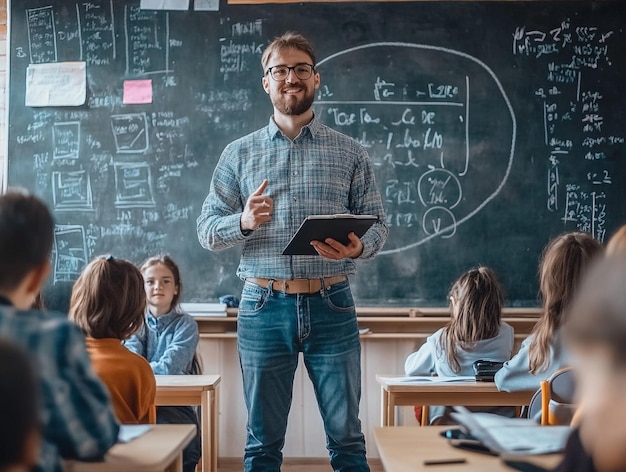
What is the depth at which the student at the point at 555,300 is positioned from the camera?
2.92 metres

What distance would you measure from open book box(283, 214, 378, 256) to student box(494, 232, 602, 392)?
2.41 ft

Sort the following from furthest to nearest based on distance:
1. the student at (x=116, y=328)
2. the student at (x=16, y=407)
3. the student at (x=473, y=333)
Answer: the student at (x=473, y=333)
the student at (x=116, y=328)
the student at (x=16, y=407)

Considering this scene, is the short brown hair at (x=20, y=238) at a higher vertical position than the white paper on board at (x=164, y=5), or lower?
lower

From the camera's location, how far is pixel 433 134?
4.70 metres

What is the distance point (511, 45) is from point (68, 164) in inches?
104

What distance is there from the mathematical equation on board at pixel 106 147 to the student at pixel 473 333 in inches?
70.6

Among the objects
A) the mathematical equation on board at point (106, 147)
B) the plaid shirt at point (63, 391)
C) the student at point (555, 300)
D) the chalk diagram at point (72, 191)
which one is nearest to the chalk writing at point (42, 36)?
the mathematical equation on board at point (106, 147)

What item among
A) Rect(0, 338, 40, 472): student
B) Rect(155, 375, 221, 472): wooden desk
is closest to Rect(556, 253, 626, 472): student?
Rect(0, 338, 40, 472): student

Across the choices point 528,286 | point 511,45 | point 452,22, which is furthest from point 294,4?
point 528,286

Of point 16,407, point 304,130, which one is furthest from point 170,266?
point 16,407

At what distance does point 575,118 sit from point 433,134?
2.67 ft

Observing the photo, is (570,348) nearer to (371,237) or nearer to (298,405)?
(371,237)

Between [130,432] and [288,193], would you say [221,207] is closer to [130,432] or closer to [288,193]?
[288,193]

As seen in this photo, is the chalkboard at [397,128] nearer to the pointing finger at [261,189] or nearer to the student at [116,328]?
the pointing finger at [261,189]
